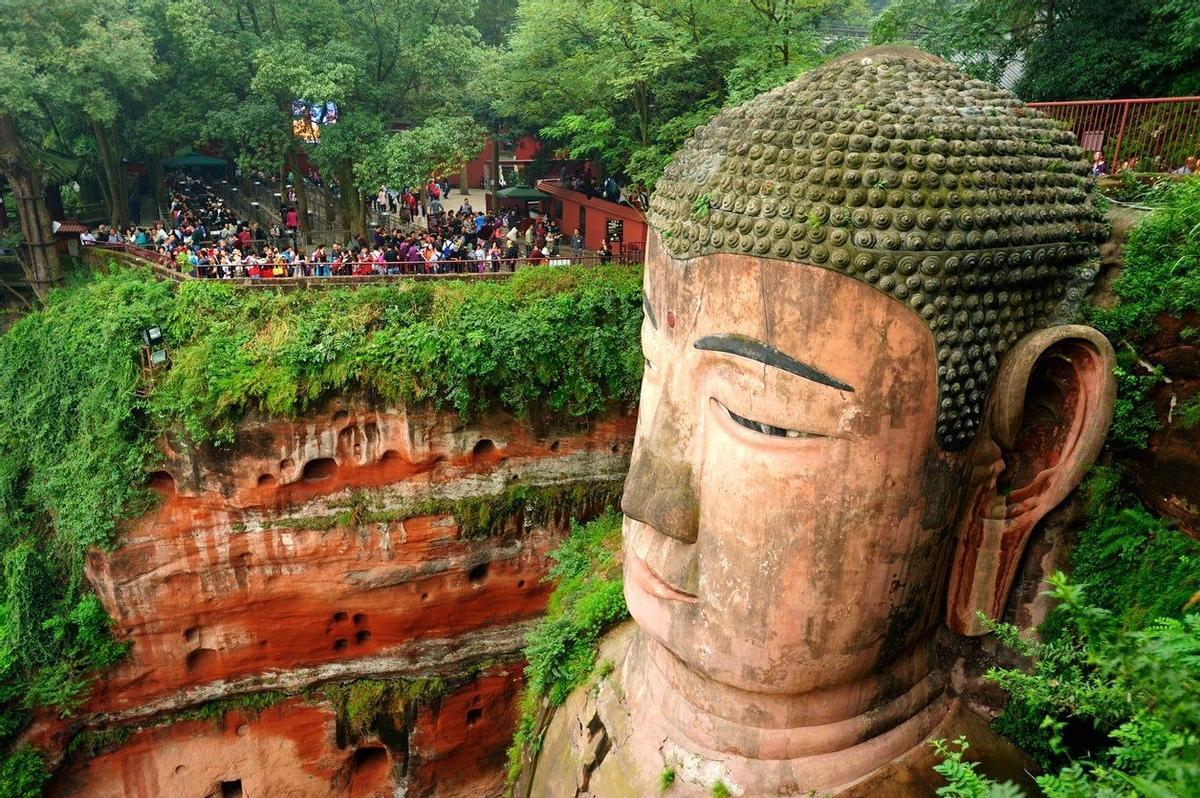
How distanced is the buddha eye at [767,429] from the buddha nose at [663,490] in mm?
526

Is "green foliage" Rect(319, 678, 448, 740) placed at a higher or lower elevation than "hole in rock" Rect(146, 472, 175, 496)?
lower

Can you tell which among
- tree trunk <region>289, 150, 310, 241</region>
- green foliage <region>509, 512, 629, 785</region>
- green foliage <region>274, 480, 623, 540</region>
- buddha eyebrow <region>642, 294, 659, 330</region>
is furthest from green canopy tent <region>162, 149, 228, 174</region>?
buddha eyebrow <region>642, 294, 659, 330</region>

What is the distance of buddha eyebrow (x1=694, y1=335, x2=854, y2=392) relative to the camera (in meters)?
5.01

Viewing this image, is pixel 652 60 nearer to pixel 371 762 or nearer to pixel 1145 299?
pixel 1145 299

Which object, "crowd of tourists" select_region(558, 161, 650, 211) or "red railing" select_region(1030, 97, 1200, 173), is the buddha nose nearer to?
"red railing" select_region(1030, 97, 1200, 173)

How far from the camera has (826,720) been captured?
5793 millimetres

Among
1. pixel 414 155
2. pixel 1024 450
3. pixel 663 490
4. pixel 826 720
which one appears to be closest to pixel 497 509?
pixel 414 155

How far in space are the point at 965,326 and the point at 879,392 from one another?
0.63 meters

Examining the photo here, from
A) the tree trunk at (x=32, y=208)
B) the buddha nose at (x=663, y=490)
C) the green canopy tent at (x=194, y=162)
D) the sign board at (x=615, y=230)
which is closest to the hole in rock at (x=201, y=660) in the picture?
the tree trunk at (x=32, y=208)

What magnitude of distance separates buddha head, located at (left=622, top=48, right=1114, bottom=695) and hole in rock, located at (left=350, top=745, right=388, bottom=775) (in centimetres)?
1114

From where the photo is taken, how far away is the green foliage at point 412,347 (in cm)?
1301

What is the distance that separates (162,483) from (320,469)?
90.5 inches

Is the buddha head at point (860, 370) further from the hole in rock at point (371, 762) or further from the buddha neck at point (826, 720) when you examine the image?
the hole in rock at point (371, 762)

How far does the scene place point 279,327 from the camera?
13.5m
